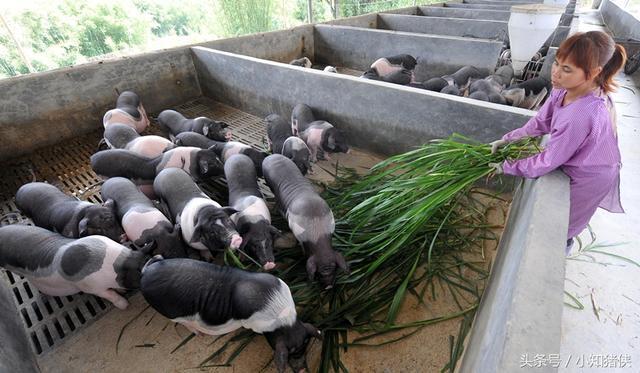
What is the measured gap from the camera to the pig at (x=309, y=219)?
213 centimetres

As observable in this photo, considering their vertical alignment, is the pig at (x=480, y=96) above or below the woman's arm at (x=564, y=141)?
below

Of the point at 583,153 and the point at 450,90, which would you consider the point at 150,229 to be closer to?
the point at 583,153

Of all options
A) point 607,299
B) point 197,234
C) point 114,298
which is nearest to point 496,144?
point 607,299

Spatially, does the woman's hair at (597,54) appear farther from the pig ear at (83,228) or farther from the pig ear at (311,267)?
the pig ear at (83,228)

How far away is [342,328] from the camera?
6.31 ft

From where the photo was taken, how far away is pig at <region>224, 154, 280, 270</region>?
89.0 inches

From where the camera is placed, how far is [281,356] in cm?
169

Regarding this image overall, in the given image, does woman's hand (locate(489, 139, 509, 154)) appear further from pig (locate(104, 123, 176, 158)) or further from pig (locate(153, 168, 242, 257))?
pig (locate(104, 123, 176, 158))

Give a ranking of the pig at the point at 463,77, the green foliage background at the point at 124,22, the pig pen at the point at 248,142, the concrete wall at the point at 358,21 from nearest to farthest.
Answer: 1. the pig pen at the point at 248,142
2. the pig at the point at 463,77
3. the concrete wall at the point at 358,21
4. the green foliage background at the point at 124,22

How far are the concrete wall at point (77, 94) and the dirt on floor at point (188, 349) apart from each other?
2765mm

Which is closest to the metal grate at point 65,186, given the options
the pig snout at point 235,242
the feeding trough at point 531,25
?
the pig snout at point 235,242

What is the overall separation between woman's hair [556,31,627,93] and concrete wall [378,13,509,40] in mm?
4482

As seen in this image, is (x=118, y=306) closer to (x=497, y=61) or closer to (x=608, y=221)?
(x=608, y=221)

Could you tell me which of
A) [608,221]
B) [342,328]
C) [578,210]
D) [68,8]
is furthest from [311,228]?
[68,8]
